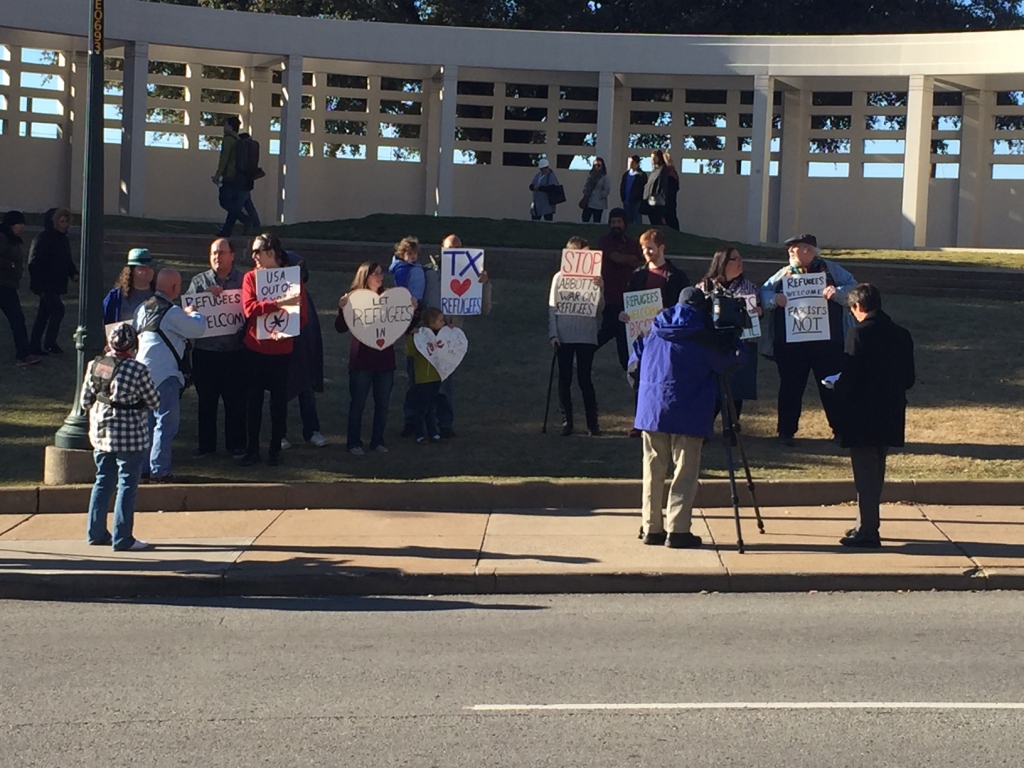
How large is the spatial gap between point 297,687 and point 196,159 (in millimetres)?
26046

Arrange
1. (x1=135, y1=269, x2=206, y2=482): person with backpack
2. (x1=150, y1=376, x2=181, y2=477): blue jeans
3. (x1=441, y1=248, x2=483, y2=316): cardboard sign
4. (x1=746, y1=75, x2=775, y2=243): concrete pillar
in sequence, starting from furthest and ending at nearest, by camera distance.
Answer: (x1=746, y1=75, x2=775, y2=243): concrete pillar < (x1=441, y1=248, x2=483, y2=316): cardboard sign < (x1=150, y1=376, x2=181, y2=477): blue jeans < (x1=135, y1=269, x2=206, y2=482): person with backpack

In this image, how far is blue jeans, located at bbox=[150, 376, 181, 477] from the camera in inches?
461

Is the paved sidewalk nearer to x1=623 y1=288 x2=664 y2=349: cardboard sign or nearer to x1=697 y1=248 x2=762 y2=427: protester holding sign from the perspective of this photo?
x1=697 y1=248 x2=762 y2=427: protester holding sign

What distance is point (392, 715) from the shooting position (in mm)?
6555

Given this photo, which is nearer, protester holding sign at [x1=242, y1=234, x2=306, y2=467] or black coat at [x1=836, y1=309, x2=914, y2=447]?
black coat at [x1=836, y1=309, x2=914, y2=447]

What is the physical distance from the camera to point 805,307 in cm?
1288

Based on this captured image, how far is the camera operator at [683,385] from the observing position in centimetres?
1000

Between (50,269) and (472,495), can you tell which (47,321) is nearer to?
→ (50,269)

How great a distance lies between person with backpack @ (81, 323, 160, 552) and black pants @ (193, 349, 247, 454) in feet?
7.82

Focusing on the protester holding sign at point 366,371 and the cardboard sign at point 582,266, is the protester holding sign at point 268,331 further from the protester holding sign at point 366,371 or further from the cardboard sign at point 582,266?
the cardboard sign at point 582,266

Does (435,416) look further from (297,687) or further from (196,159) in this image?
(196,159)

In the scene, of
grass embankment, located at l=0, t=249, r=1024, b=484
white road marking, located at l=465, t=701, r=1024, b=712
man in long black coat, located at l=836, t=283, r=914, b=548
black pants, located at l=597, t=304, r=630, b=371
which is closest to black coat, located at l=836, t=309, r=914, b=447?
man in long black coat, located at l=836, t=283, r=914, b=548

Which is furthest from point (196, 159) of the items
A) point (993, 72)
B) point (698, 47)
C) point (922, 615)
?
point (922, 615)

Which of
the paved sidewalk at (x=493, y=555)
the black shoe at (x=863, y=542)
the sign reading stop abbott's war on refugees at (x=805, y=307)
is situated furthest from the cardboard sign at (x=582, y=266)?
the black shoe at (x=863, y=542)
